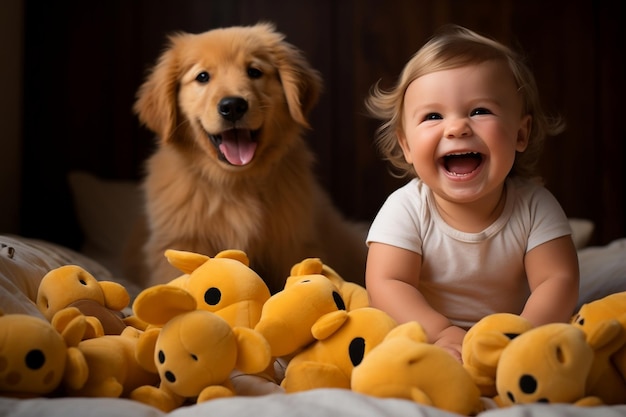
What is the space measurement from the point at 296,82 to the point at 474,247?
87 cm

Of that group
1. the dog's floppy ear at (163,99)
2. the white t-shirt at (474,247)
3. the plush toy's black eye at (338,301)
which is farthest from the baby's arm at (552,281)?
the dog's floppy ear at (163,99)

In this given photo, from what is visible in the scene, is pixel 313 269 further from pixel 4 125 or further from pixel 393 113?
pixel 4 125

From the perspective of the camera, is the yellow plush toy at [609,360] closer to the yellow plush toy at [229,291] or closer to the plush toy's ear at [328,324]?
the plush toy's ear at [328,324]

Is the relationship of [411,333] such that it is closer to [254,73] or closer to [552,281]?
[552,281]

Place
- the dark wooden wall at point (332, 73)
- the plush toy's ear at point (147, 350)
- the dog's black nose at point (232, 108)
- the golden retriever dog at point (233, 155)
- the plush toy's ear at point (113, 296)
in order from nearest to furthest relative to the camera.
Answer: the plush toy's ear at point (147, 350) → the plush toy's ear at point (113, 296) → the dog's black nose at point (232, 108) → the golden retriever dog at point (233, 155) → the dark wooden wall at point (332, 73)

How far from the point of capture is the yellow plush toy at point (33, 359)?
931 millimetres

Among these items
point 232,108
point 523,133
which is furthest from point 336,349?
point 232,108

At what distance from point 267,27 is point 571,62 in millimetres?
1725

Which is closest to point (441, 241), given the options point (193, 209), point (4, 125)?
point (193, 209)

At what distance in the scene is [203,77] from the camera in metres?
2.08

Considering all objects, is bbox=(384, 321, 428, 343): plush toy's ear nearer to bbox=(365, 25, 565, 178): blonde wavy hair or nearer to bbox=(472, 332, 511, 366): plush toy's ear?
bbox=(472, 332, 511, 366): plush toy's ear

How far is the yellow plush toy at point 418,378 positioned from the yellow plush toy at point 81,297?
55 centimetres

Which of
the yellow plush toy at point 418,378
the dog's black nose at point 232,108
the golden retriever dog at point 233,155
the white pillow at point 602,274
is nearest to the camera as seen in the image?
the yellow plush toy at point 418,378

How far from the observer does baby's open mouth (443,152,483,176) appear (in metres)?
1.42
